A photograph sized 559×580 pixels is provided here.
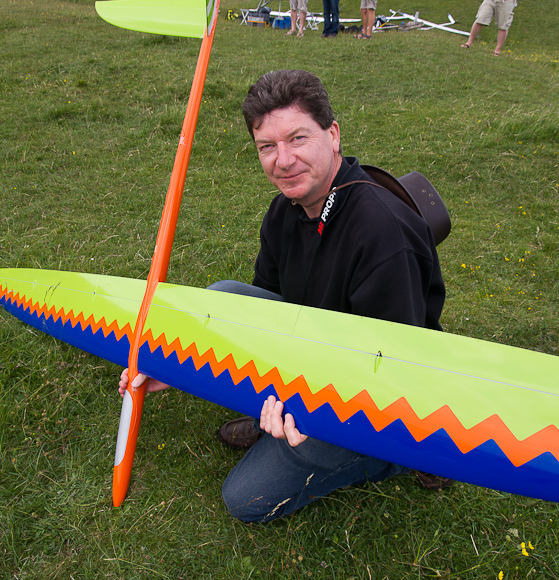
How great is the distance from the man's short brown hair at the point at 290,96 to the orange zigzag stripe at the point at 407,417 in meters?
1.05

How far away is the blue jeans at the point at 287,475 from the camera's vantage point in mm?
1725

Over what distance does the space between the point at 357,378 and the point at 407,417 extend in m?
0.22

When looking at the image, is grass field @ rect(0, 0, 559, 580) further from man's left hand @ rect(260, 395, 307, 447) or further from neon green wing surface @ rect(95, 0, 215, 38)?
neon green wing surface @ rect(95, 0, 215, 38)

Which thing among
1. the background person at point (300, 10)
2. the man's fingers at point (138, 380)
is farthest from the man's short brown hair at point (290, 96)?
the background person at point (300, 10)

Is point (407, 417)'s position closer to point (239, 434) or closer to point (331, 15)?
point (239, 434)

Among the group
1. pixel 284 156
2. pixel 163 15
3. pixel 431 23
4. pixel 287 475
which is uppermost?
A: pixel 431 23

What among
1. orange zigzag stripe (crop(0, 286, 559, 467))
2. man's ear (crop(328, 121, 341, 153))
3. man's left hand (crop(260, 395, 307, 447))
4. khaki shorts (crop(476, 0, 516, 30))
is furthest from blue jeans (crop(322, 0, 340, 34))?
man's left hand (crop(260, 395, 307, 447))

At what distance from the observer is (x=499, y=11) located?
815cm

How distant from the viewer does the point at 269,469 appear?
1771mm

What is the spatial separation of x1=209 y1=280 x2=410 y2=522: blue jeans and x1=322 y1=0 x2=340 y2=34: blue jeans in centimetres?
946

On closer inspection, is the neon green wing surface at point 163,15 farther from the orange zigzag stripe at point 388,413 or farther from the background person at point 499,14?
the background person at point 499,14

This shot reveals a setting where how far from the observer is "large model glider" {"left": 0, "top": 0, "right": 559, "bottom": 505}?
1.46 metres

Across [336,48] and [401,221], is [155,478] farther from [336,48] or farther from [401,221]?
[336,48]

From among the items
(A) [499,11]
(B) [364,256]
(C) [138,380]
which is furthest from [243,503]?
(A) [499,11]
